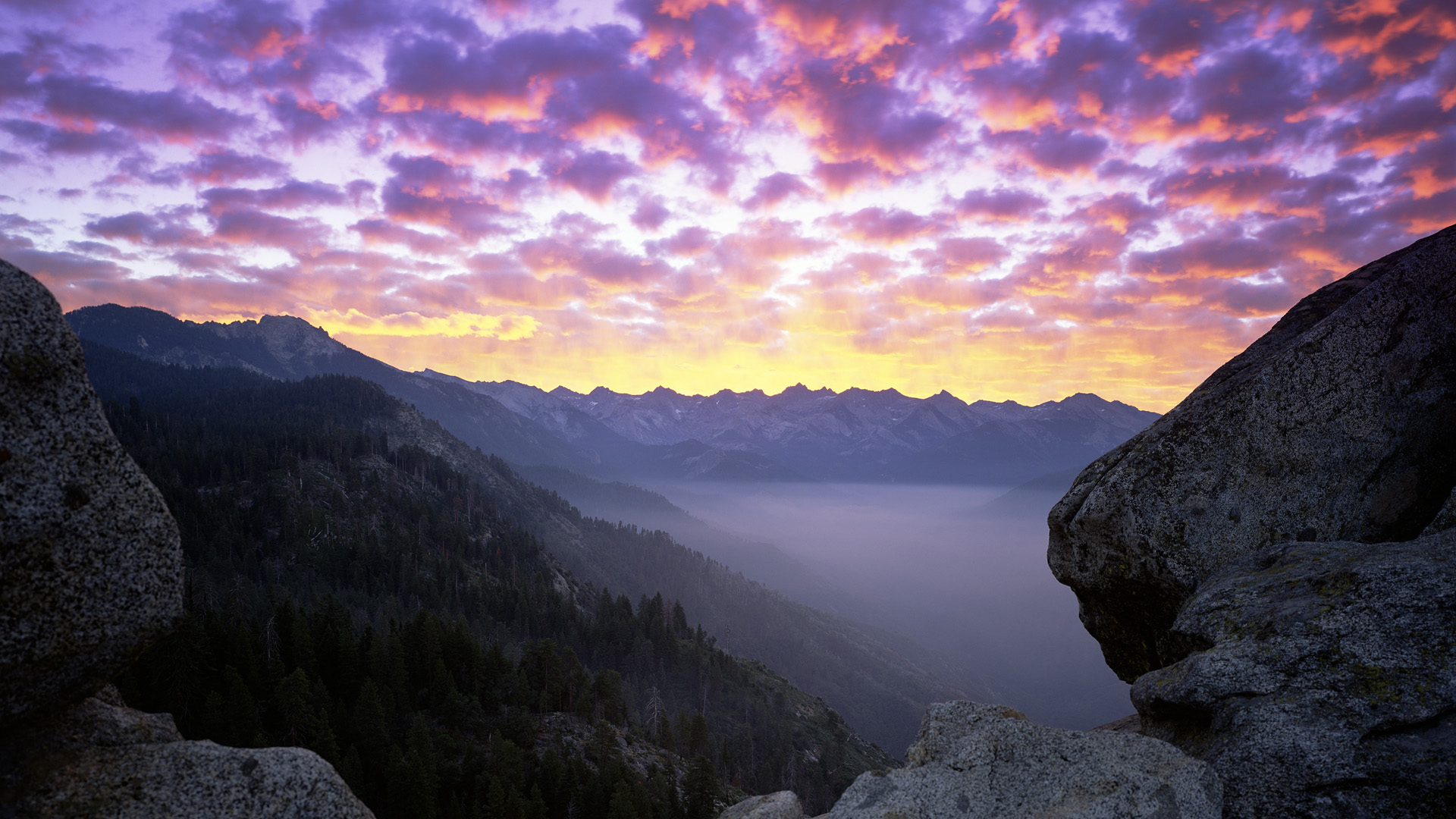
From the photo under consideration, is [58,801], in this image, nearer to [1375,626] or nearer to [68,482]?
[68,482]

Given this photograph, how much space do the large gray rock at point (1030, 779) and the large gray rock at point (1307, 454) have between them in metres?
7.18

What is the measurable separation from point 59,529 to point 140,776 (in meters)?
4.45

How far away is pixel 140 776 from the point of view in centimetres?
1018

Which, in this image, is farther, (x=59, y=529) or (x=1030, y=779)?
(x=1030, y=779)

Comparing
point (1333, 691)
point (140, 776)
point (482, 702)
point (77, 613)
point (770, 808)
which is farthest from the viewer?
point (482, 702)

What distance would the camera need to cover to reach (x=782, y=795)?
1755 centimetres

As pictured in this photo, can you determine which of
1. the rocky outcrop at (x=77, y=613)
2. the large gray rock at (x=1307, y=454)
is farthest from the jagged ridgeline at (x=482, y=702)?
the large gray rock at (x=1307, y=454)

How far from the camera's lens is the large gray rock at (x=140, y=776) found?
9492mm

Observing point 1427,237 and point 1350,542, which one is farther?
point 1427,237

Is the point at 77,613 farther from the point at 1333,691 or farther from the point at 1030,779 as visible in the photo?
the point at 1333,691

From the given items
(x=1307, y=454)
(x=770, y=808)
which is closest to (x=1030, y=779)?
(x=770, y=808)

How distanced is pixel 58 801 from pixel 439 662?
102036mm

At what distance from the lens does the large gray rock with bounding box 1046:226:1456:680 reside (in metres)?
18.9

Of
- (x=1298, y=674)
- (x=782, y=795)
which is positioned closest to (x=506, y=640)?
(x=782, y=795)
